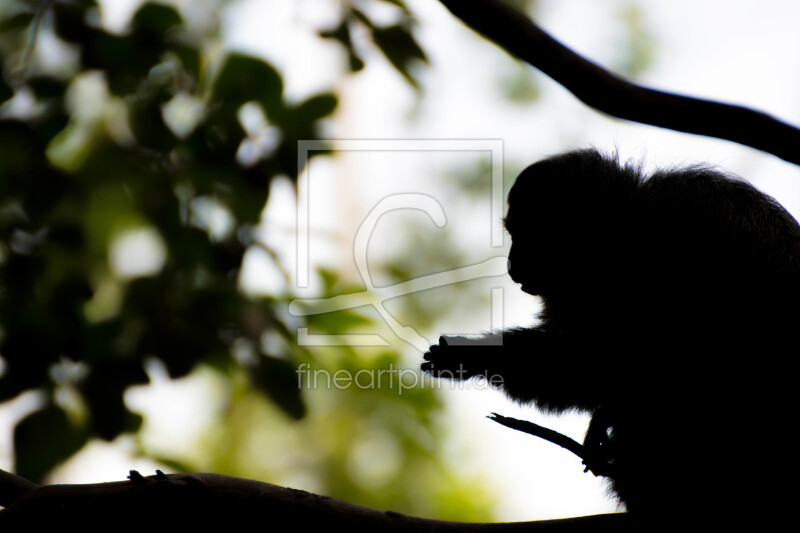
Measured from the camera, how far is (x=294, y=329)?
255 centimetres

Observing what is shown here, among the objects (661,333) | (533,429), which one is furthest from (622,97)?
(661,333)

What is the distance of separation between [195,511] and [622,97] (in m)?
1.44

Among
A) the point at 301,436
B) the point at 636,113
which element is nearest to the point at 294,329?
the point at 636,113

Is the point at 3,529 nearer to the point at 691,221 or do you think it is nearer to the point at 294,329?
the point at 294,329

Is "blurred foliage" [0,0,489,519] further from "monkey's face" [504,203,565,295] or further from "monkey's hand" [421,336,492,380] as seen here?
"monkey's face" [504,203,565,295]

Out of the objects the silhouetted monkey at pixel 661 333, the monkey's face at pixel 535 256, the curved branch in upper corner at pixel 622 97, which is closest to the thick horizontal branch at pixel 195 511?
the silhouetted monkey at pixel 661 333

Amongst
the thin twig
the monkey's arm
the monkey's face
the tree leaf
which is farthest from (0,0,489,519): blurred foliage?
the monkey's face

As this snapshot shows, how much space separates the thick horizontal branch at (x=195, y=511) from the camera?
1835 millimetres

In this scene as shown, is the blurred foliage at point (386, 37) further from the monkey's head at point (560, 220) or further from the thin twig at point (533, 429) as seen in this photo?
the thin twig at point (533, 429)

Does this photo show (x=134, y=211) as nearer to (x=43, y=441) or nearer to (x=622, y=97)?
(x=43, y=441)

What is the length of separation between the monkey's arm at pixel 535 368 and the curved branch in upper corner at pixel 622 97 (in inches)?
64.5

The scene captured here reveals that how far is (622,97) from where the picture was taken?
1.41 meters

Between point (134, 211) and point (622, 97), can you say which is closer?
point (622, 97)

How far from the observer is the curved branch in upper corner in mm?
1386
